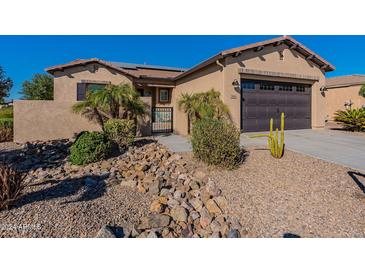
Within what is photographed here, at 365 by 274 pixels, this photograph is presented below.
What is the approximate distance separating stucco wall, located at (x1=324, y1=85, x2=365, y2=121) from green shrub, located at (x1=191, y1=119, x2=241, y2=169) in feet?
62.1

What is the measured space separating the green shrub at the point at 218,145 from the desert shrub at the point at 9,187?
13.5 ft

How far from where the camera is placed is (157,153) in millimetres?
7727

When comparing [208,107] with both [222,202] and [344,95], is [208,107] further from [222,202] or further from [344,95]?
[344,95]

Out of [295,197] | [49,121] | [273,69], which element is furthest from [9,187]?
[273,69]

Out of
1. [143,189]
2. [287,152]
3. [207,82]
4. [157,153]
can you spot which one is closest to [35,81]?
[207,82]

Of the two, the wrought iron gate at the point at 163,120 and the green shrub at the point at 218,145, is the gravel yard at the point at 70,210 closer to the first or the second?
the green shrub at the point at 218,145

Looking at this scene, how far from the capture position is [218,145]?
18.9 ft

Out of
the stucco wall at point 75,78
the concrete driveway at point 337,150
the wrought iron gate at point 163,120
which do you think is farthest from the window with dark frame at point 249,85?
the stucco wall at point 75,78

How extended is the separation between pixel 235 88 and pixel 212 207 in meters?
7.41

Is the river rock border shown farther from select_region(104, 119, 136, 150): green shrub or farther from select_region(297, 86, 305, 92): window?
select_region(297, 86, 305, 92): window

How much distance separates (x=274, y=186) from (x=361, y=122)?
36.5 ft

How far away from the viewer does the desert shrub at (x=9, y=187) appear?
3.81 meters
